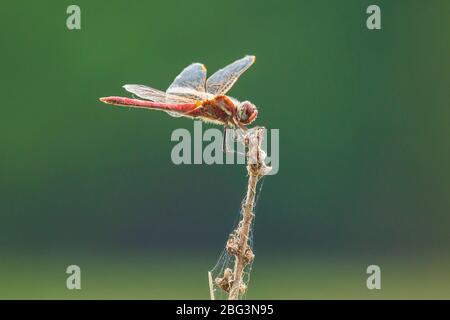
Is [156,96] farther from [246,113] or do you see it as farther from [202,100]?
[246,113]

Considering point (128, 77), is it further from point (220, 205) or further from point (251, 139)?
point (251, 139)

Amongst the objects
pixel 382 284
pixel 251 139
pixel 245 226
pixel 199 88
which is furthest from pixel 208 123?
pixel 382 284

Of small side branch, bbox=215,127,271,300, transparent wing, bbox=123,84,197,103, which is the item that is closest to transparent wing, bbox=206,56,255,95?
transparent wing, bbox=123,84,197,103

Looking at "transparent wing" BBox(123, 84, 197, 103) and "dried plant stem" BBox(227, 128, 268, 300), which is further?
"transparent wing" BBox(123, 84, 197, 103)

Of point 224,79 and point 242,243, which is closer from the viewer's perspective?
point 242,243

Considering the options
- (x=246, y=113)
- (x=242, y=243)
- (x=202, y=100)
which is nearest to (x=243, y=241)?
(x=242, y=243)

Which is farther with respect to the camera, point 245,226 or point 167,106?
point 167,106

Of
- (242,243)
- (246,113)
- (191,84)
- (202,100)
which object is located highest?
(191,84)

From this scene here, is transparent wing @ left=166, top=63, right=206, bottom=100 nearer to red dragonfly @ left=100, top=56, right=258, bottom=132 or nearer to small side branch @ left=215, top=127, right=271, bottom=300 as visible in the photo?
red dragonfly @ left=100, top=56, right=258, bottom=132
